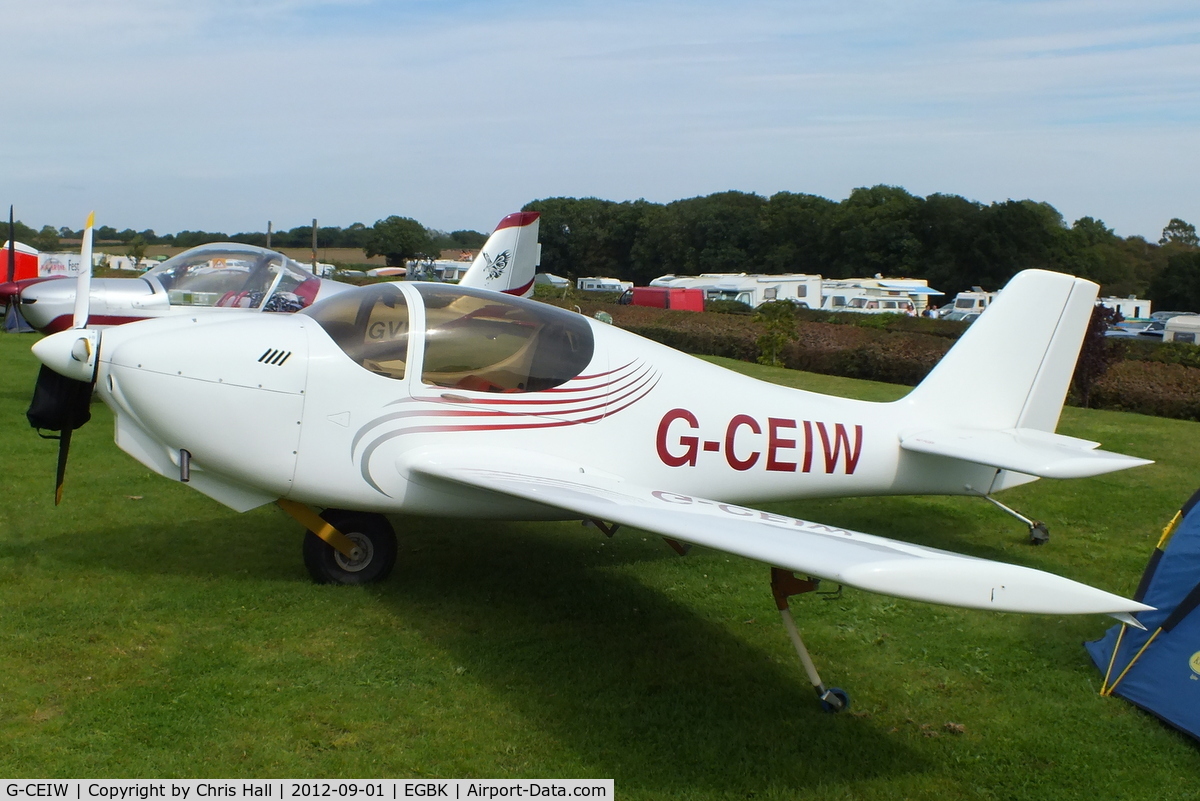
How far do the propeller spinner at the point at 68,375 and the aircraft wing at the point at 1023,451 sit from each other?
16.5ft

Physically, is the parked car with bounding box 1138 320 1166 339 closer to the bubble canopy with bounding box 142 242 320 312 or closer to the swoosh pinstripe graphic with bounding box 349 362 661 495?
the bubble canopy with bounding box 142 242 320 312

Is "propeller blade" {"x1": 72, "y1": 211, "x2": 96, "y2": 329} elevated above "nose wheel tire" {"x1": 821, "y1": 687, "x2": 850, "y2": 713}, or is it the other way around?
"propeller blade" {"x1": 72, "y1": 211, "x2": 96, "y2": 329}

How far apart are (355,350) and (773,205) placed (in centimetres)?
9695

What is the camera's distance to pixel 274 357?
528 centimetres

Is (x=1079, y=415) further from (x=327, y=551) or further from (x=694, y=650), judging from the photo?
(x=327, y=551)

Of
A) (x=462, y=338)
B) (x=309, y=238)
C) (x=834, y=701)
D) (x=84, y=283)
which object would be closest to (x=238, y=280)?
(x=84, y=283)

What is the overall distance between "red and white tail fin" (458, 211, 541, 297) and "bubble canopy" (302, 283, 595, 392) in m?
12.3

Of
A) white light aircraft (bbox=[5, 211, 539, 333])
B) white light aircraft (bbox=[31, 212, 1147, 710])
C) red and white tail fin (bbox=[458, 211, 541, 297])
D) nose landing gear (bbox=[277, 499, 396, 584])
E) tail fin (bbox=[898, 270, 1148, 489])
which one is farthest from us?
red and white tail fin (bbox=[458, 211, 541, 297])

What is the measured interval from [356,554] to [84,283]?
99.4 inches

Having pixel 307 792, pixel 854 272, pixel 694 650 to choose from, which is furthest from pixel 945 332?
pixel 854 272

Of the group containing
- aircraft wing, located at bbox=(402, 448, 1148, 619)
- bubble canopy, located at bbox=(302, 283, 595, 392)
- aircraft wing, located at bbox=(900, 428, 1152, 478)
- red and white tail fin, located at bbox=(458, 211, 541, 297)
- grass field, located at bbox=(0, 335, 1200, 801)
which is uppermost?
red and white tail fin, located at bbox=(458, 211, 541, 297)

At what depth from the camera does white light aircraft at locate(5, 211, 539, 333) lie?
11.2m

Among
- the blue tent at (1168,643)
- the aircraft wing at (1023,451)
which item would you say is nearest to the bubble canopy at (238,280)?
the aircraft wing at (1023,451)

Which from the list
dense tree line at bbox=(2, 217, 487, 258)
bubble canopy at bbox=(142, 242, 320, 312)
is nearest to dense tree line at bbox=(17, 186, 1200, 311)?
dense tree line at bbox=(2, 217, 487, 258)
